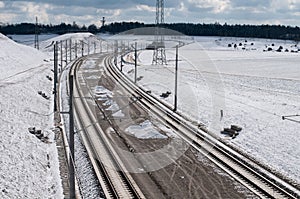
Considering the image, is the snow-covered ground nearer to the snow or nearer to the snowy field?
the snowy field

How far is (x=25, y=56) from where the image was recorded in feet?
273

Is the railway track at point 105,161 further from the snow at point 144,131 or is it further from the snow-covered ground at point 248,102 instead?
the snow-covered ground at point 248,102

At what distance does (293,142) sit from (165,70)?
4729 cm

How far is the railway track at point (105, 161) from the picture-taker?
19.4 meters

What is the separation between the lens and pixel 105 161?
936 inches

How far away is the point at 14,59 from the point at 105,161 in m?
54.9

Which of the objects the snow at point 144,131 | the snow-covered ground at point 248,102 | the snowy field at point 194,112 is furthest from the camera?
the snow at point 144,131

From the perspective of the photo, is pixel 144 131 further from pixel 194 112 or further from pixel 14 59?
pixel 14 59

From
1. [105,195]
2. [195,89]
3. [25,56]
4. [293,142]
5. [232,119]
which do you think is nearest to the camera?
[105,195]

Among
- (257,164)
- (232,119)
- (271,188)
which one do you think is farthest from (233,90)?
(271,188)

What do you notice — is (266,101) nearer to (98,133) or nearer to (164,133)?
(164,133)

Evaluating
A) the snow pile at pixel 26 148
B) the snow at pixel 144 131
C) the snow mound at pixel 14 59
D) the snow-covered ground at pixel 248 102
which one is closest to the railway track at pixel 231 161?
the snow-covered ground at pixel 248 102

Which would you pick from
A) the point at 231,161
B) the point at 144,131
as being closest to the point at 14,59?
the point at 144,131

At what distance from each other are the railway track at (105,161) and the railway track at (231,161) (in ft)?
16.1
